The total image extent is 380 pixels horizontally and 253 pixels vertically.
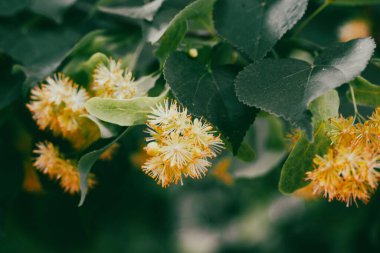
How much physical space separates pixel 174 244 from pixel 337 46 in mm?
1492

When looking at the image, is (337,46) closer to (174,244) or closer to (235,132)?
(235,132)

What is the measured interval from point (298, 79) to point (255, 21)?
0.16 meters

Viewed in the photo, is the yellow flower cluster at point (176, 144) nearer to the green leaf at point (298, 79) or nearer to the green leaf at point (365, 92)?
the green leaf at point (298, 79)

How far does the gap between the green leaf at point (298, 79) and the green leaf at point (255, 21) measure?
4 centimetres

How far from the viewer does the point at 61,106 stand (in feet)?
2.70

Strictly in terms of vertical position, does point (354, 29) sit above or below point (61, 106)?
below

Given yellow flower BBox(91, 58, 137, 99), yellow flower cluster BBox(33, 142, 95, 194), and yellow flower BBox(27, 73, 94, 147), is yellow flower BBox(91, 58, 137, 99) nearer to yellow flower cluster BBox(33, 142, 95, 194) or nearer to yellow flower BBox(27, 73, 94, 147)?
yellow flower BBox(27, 73, 94, 147)

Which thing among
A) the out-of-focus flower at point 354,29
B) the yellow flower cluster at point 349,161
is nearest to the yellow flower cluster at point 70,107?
the yellow flower cluster at point 349,161

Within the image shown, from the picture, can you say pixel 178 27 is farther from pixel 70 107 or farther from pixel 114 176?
pixel 114 176

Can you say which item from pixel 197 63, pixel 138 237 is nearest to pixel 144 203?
pixel 138 237

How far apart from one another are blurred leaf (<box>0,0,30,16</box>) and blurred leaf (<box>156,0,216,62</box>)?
31cm

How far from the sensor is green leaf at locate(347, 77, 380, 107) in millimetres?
750

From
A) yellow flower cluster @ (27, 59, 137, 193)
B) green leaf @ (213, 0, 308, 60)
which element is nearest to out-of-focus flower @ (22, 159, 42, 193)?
yellow flower cluster @ (27, 59, 137, 193)

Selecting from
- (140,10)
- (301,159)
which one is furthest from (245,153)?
(140,10)
